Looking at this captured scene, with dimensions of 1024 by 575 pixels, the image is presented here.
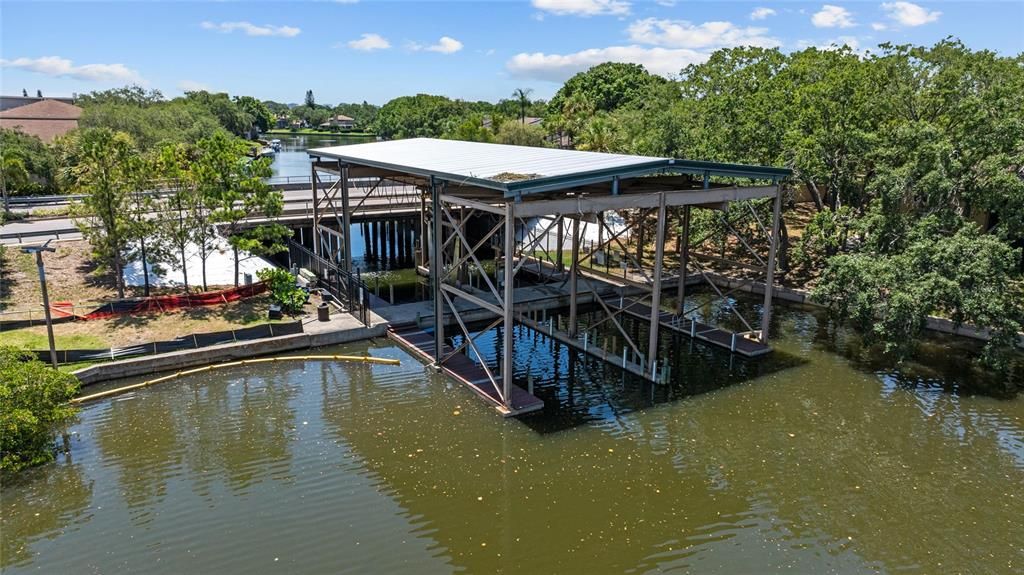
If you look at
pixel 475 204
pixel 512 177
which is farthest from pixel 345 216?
Answer: pixel 512 177

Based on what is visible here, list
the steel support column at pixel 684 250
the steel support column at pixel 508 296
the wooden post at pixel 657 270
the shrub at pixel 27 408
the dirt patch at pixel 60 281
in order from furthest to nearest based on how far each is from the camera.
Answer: the dirt patch at pixel 60 281
the steel support column at pixel 684 250
the wooden post at pixel 657 270
the steel support column at pixel 508 296
the shrub at pixel 27 408

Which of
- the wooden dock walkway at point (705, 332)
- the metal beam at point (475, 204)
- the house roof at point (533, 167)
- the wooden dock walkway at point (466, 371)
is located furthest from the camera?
the wooden dock walkway at point (705, 332)

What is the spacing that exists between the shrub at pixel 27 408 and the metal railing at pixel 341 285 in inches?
441

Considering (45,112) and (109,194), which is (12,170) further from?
(45,112)

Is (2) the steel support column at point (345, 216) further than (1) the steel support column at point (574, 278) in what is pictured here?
Yes

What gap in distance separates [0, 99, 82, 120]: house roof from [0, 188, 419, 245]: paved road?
152 ft

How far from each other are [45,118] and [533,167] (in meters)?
76.8

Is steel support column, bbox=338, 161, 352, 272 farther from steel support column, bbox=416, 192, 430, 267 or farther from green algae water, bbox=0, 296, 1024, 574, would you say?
green algae water, bbox=0, 296, 1024, 574

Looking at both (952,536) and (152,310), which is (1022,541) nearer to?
(952,536)

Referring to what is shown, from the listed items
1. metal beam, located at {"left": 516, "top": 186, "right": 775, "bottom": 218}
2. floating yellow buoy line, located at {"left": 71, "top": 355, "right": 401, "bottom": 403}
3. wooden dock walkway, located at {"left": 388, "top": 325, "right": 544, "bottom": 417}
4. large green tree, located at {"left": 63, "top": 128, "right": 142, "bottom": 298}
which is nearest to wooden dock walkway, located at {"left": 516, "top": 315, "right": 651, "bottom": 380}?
wooden dock walkway, located at {"left": 388, "top": 325, "right": 544, "bottom": 417}

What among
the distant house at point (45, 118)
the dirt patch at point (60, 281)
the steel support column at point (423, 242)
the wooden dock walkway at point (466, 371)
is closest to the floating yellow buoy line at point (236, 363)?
the wooden dock walkway at point (466, 371)

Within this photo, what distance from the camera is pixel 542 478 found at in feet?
50.6

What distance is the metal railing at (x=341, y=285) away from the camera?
26.4m

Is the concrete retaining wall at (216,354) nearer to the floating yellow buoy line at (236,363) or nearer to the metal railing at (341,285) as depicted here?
the floating yellow buoy line at (236,363)
